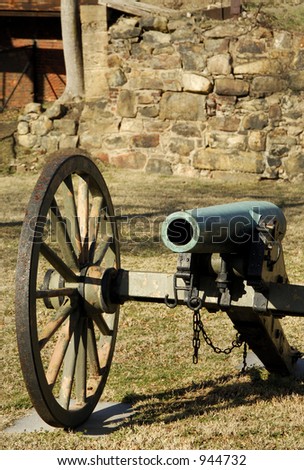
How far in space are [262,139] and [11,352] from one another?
7.88 metres

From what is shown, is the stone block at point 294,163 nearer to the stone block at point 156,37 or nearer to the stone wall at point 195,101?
the stone wall at point 195,101

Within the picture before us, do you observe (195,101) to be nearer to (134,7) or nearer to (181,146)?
(181,146)

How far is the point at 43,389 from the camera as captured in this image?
13.5 ft

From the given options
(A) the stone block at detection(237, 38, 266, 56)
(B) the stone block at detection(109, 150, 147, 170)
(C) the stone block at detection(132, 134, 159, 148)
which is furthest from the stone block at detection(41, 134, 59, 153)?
(A) the stone block at detection(237, 38, 266, 56)

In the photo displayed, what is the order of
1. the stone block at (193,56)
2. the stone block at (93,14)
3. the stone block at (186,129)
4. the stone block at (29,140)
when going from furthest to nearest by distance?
the stone block at (29,140) → the stone block at (93,14) → the stone block at (186,129) → the stone block at (193,56)

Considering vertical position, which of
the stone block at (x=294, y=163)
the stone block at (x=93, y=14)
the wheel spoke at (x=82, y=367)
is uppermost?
the stone block at (x=93, y=14)

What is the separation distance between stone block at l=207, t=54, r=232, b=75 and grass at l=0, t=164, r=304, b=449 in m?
4.75

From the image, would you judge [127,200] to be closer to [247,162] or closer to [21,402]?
[247,162]

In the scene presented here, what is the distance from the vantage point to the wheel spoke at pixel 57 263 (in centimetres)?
438

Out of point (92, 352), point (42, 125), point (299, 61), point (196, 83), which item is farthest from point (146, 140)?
point (92, 352)

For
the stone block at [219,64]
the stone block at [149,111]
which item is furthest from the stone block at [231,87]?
the stone block at [149,111]

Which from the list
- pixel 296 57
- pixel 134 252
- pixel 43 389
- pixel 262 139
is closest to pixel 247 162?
pixel 262 139

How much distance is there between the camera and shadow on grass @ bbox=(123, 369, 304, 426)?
496cm

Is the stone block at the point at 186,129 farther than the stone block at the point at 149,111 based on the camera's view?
No
